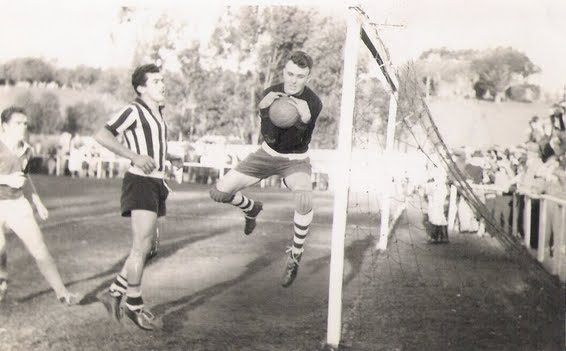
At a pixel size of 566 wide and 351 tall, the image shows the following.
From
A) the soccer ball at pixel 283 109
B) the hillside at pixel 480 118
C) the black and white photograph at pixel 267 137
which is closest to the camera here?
the soccer ball at pixel 283 109

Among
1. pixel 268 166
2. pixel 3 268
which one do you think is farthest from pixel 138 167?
pixel 3 268

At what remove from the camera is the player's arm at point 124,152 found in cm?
260

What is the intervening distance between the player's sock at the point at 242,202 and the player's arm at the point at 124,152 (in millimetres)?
370

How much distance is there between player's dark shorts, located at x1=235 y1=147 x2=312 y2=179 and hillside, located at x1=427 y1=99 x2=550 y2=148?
1.29 metres

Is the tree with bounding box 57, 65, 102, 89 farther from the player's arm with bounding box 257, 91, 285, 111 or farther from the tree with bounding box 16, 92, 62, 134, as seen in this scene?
the player's arm with bounding box 257, 91, 285, 111

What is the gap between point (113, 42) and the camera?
3.19 m

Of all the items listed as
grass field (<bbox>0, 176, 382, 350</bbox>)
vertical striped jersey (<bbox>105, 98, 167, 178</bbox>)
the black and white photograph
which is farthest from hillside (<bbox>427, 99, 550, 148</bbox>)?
vertical striped jersey (<bbox>105, 98, 167, 178</bbox>)

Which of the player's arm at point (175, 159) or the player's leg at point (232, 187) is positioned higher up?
the player's arm at point (175, 159)

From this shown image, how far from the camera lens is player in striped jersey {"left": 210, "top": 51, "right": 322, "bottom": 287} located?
2.52 meters

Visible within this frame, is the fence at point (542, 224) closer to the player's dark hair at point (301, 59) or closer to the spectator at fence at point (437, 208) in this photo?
the spectator at fence at point (437, 208)

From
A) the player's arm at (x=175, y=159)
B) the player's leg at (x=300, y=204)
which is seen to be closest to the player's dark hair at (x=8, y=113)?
the player's arm at (x=175, y=159)

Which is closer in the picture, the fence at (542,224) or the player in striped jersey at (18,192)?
the player in striped jersey at (18,192)

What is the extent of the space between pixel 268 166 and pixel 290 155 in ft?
0.37

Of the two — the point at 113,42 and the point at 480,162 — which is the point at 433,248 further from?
the point at 113,42
